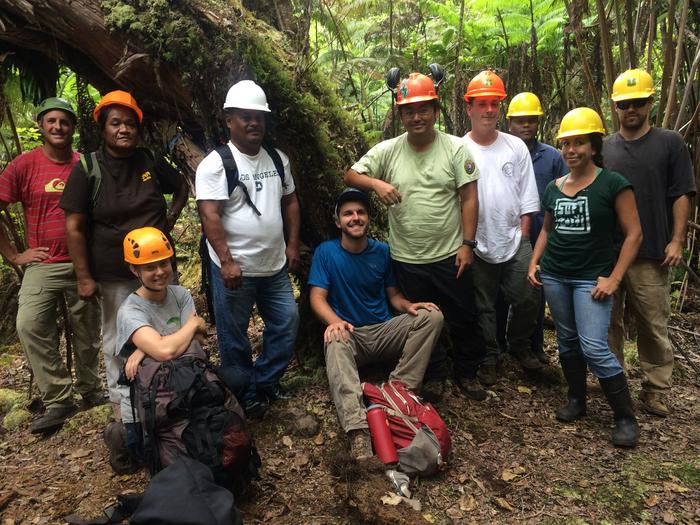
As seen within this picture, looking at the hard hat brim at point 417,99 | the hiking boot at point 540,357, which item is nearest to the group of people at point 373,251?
the hard hat brim at point 417,99

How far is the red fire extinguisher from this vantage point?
3459 mm

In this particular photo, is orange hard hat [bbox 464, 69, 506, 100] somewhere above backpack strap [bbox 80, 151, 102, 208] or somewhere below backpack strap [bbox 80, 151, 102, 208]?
above

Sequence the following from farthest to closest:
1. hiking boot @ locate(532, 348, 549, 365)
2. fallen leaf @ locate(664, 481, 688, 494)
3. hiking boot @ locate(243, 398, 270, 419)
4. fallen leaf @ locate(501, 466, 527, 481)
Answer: hiking boot @ locate(532, 348, 549, 365), hiking boot @ locate(243, 398, 270, 419), fallen leaf @ locate(501, 466, 527, 481), fallen leaf @ locate(664, 481, 688, 494)

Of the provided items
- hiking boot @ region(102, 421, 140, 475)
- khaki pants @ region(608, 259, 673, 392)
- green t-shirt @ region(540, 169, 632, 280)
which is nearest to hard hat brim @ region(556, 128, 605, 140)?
green t-shirt @ region(540, 169, 632, 280)

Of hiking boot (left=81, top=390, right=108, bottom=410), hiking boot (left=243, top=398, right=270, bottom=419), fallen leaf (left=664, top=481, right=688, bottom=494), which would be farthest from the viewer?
hiking boot (left=81, top=390, right=108, bottom=410)

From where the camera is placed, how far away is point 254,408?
4.15m

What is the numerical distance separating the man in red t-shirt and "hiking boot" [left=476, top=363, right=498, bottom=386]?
145 inches

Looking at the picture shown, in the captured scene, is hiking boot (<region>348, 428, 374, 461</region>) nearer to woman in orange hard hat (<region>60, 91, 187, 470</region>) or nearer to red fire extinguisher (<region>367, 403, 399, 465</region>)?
red fire extinguisher (<region>367, 403, 399, 465</region>)

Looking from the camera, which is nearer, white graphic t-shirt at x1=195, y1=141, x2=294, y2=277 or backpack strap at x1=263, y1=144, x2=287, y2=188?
white graphic t-shirt at x1=195, y1=141, x2=294, y2=277

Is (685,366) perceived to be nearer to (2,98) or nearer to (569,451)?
(569,451)

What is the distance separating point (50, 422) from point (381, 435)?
9.70ft

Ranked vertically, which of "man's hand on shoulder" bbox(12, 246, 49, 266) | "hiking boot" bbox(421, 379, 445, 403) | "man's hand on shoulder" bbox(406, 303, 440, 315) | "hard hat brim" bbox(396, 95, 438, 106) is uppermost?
"hard hat brim" bbox(396, 95, 438, 106)

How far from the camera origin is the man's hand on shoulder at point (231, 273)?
374cm

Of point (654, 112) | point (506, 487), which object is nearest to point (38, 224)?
point (506, 487)
